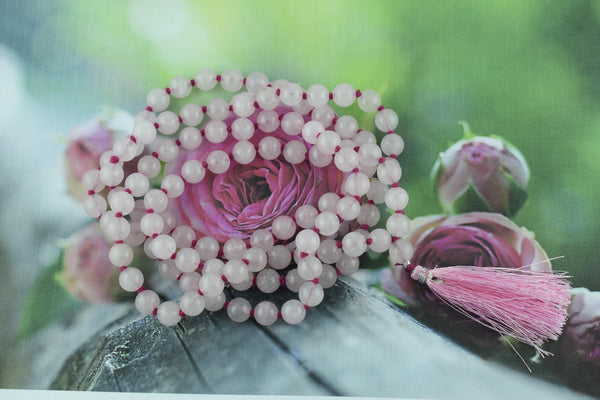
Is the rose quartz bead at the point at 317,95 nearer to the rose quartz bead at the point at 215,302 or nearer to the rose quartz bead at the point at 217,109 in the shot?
the rose quartz bead at the point at 217,109

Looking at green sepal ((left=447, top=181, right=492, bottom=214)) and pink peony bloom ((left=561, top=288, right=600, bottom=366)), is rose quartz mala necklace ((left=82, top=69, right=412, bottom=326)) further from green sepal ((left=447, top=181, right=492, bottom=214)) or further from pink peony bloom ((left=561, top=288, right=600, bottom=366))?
pink peony bloom ((left=561, top=288, right=600, bottom=366))

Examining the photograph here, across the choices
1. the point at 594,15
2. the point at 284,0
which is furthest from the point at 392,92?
the point at 594,15

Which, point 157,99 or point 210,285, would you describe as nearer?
point 210,285

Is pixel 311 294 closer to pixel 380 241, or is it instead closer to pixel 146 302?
pixel 380 241

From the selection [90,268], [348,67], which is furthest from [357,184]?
[90,268]

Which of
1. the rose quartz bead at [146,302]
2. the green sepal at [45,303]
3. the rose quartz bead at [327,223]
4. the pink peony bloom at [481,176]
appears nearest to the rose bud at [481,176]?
the pink peony bloom at [481,176]

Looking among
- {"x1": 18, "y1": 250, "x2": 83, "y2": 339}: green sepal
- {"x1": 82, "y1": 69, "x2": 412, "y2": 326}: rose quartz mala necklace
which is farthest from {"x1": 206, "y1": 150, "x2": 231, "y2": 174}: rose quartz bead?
{"x1": 18, "y1": 250, "x2": 83, "y2": 339}: green sepal
